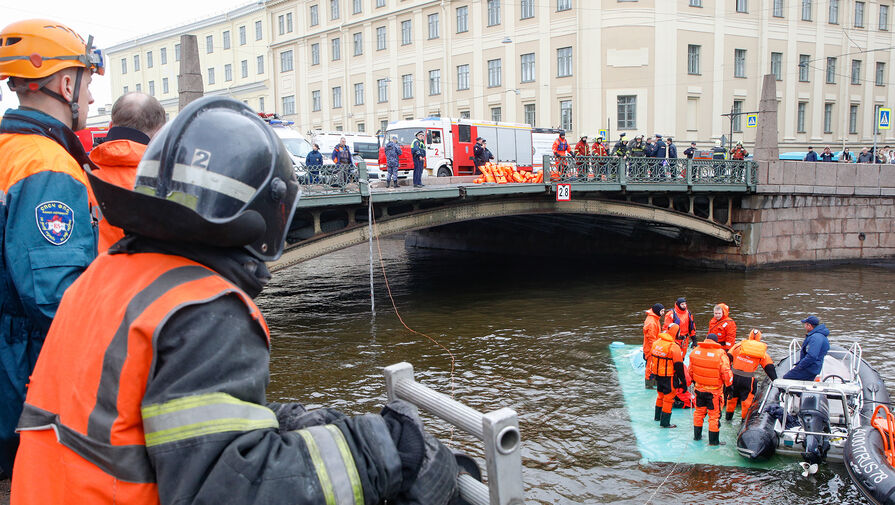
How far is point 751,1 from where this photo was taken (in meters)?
40.2

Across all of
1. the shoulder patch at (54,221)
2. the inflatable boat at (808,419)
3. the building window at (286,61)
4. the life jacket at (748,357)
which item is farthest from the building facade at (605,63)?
the shoulder patch at (54,221)

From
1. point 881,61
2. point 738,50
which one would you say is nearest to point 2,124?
point 738,50

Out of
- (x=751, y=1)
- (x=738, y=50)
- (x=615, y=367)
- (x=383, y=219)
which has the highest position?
(x=751, y=1)

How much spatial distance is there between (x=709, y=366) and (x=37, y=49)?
28.9 ft

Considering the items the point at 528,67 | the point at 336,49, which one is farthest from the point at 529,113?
the point at 336,49

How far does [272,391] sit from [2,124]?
1068 cm

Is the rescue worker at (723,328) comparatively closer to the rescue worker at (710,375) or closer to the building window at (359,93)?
the rescue worker at (710,375)

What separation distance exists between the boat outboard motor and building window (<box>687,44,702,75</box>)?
32.9 meters

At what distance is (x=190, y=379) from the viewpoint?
1299mm

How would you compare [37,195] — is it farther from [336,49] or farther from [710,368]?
[336,49]

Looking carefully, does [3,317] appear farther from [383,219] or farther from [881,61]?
[881,61]

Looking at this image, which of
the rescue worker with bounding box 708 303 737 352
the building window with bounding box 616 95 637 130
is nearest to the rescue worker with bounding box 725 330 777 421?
the rescue worker with bounding box 708 303 737 352

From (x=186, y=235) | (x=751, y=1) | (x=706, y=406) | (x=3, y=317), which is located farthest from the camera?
(x=751, y=1)

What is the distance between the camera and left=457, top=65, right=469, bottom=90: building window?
4347 centimetres
